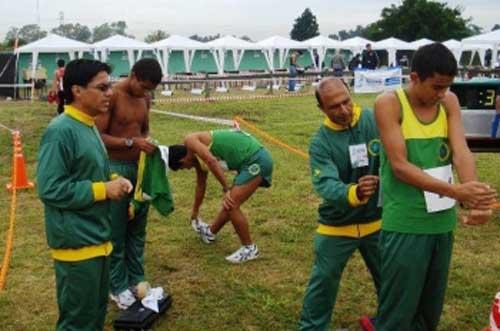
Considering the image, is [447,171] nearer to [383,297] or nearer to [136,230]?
[383,297]

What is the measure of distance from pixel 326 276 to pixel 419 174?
1.16m

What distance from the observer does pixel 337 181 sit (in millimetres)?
3508

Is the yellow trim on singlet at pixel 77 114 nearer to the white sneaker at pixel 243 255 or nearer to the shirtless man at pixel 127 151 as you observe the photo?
the shirtless man at pixel 127 151

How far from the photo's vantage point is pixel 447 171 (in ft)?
9.64

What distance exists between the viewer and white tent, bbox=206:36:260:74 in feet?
111

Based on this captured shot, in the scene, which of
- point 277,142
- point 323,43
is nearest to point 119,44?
point 323,43

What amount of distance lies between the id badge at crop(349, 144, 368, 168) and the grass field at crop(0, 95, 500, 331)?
1.39 metres

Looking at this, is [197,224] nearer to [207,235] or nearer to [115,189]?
[207,235]

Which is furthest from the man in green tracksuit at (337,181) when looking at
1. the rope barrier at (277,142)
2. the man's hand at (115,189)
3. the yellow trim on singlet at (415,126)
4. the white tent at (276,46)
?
the white tent at (276,46)

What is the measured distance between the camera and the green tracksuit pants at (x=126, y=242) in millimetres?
4680

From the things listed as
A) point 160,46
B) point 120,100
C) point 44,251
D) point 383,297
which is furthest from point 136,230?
point 160,46

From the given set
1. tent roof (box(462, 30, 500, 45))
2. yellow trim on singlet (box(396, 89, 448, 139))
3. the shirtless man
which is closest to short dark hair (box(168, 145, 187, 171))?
the shirtless man

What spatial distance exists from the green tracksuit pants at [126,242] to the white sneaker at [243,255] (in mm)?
1054

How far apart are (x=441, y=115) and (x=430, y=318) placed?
103 cm
